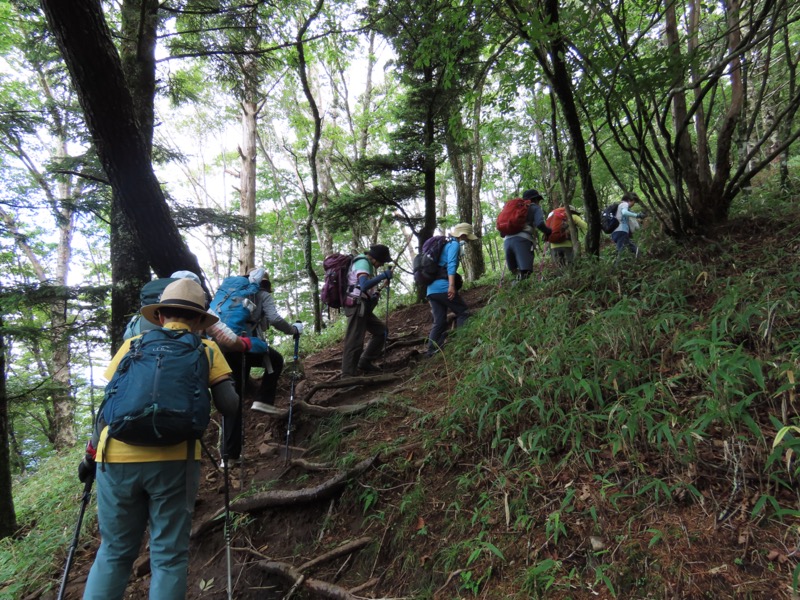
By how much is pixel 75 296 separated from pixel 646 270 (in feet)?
28.5

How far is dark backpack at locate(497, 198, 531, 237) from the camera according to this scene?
19.4 feet

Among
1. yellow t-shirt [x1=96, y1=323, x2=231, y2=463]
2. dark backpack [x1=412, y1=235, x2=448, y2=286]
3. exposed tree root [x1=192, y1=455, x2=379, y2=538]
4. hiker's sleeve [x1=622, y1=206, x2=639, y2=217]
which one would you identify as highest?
hiker's sleeve [x1=622, y1=206, x2=639, y2=217]

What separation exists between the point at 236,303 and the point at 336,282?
1649 mm

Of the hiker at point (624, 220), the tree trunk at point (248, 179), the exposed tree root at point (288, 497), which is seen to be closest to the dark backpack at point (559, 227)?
the hiker at point (624, 220)

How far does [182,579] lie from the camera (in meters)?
2.42

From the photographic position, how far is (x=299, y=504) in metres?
3.57

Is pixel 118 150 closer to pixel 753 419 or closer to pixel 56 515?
pixel 56 515

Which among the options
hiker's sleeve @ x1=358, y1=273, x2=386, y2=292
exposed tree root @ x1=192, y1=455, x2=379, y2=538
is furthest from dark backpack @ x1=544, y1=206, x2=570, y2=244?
exposed tree root @ x1=192, y1=455, x2=379, y2=538

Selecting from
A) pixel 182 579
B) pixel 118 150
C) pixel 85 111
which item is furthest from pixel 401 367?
pixel 85 111

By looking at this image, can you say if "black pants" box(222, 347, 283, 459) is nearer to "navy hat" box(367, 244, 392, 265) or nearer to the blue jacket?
"navy hat" box(367, 244, 392, 265)

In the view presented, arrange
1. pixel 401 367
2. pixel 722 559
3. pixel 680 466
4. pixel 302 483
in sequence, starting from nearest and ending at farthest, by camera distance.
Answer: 1. pixel 722 559
2. pixel 680 466
3. pixel 302 483
4. pixel 401 367

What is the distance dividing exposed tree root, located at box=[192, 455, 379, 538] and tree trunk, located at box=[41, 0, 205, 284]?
3.07 metres

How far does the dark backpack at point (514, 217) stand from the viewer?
592cm

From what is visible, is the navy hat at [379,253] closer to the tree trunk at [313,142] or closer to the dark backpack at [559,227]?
the dark backpack at [559,227]
